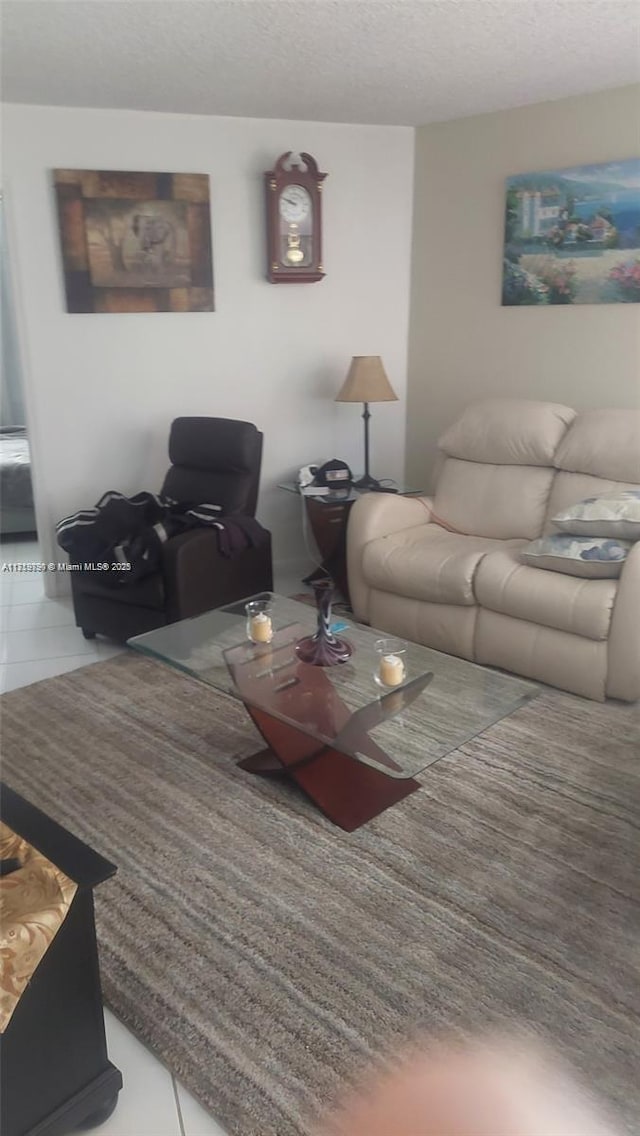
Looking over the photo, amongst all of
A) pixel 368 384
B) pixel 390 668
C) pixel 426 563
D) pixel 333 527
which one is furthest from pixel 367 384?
pixel 390 668

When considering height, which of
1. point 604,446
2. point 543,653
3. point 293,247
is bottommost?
point 543,653

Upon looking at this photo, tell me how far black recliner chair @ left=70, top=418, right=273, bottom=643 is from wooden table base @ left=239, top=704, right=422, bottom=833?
3.25 feet

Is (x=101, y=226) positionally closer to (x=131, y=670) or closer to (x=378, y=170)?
(x=378, y=170)

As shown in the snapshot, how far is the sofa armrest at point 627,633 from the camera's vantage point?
9.11ft

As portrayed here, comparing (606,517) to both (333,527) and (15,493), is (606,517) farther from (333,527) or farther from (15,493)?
(15,493)

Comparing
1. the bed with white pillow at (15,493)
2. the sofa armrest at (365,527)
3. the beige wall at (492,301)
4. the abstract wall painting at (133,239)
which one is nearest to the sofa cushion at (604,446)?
the beige wall at (492,301)

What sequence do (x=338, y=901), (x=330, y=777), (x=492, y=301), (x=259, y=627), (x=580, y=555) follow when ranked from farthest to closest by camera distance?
(x=492, y=301), (x=580, y=555), (x=259, y=627), (x=330, y=777), (x=338, y=901)

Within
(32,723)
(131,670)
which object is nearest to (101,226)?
(131,670)

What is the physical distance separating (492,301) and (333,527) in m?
1.38

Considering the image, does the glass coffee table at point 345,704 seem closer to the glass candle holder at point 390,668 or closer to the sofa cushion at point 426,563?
the glass candle holder at point 390,668

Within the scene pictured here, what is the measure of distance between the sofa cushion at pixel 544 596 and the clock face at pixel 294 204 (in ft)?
6.43

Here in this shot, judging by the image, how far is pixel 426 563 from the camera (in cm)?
328

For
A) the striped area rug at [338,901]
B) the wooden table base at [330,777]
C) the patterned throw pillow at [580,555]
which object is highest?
the patterned throw pillow at [580,555]

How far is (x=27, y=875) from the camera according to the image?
4.45 ft
